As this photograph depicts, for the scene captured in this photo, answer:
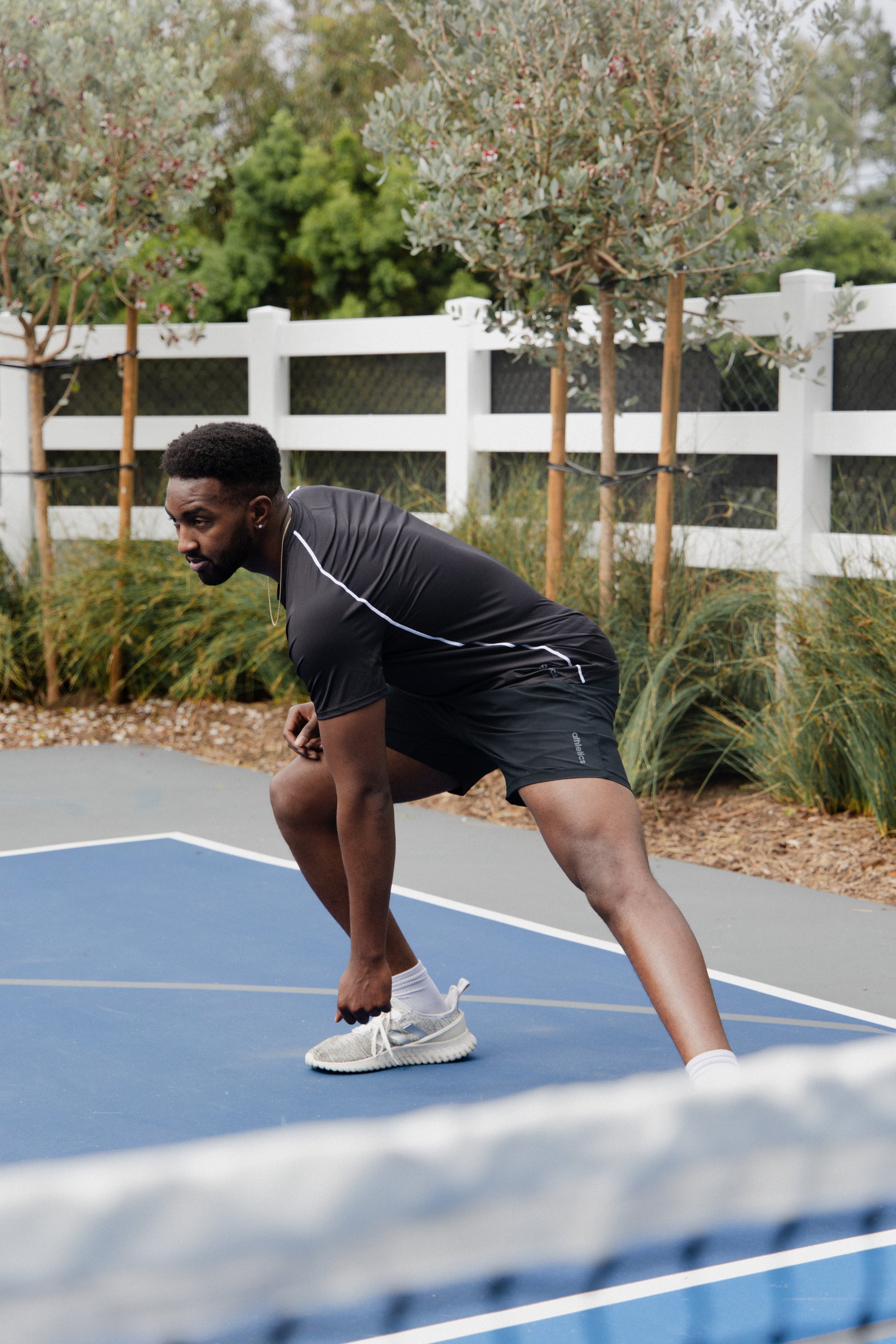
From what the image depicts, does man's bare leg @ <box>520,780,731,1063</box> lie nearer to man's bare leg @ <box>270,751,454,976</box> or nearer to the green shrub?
man's bare leg @ <box>270,751,454,976</box>

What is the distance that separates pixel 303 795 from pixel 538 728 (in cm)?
77

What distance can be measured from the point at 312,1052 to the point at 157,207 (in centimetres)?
689

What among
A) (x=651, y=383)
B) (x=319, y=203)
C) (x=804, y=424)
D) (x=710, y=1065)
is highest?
(x=319, y=203)

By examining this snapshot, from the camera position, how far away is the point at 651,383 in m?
8.89

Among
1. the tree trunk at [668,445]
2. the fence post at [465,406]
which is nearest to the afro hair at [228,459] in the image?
the tree trunk at [668,445]

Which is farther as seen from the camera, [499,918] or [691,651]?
[691,651]

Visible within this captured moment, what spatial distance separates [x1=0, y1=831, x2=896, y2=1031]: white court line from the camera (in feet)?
15.4

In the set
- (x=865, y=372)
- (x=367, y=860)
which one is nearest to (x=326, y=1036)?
(x=367, y=860)

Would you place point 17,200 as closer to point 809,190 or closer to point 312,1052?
point 809,190

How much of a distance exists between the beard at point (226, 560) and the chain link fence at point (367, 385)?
6.65 metres

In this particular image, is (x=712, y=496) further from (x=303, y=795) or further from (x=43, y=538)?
(x=303, y=795)

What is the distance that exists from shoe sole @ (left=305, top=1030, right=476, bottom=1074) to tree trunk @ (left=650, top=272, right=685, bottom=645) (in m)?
3.54

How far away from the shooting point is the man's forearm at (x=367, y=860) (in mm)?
3621

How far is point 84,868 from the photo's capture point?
6.47 metres
